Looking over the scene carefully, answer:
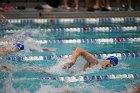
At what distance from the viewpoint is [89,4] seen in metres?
10.3

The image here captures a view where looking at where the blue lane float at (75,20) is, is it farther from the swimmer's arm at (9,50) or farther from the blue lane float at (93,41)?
the swimmer's arm at (9,50)

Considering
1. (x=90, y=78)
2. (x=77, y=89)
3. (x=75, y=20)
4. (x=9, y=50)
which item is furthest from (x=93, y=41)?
(x=77, y=89)

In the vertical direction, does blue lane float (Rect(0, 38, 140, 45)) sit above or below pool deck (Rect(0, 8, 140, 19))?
below

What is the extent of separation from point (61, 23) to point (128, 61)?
142 inches

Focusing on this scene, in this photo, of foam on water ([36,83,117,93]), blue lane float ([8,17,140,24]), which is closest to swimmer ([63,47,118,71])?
foam on water ([36,83,117,93])

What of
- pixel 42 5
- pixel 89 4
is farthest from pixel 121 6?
pixel 42 5

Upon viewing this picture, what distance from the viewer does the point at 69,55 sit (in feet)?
19.3

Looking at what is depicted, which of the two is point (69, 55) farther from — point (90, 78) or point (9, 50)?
point (90, 78)

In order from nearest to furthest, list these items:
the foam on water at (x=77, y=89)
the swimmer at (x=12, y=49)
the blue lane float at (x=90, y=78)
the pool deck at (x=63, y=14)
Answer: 1. the foam on water at (x=77, y=89)
2. the blue lane float at (x=90, y=78)
3. the swimmer at (x=12, y=49)
4. the pool deck at (x=63, y=14)

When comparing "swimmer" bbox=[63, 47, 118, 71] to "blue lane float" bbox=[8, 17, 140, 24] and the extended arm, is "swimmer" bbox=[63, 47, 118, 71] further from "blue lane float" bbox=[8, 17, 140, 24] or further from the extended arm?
"blue lane float" bbox=[8, 17, 140, 24]

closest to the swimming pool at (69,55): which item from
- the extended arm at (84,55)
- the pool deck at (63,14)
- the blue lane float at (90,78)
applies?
the blue lane float at (90,78)

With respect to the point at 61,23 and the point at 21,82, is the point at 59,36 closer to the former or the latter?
the point at 61,23

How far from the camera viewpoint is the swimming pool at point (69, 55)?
4380 millimetres

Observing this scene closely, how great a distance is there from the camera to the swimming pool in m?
4.38
